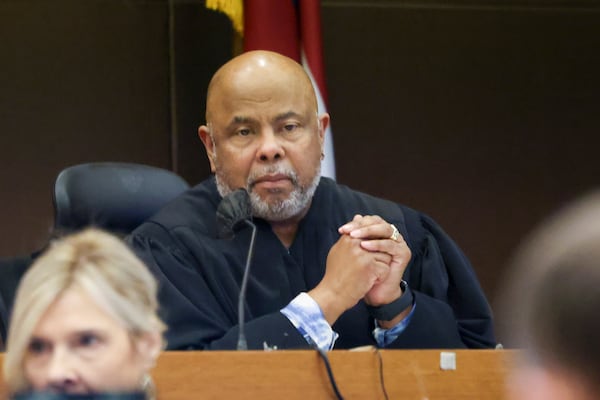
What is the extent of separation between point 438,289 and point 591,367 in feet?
5.91

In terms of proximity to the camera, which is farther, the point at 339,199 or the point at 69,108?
the point at 69,108

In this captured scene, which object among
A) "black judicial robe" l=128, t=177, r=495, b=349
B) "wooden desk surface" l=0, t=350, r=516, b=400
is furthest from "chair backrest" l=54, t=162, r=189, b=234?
"wooden desk surface" l=0, t=350, r=516, b=400

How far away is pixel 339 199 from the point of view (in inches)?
109

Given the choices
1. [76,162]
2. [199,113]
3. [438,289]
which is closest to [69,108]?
[76,162]

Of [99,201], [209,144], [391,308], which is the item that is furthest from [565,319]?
[99,201]

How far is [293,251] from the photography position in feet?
8.63

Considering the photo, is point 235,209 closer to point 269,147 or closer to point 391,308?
point 269,147

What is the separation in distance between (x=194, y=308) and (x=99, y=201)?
2.13 feet

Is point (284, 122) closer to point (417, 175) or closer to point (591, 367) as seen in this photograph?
point (591, 367)

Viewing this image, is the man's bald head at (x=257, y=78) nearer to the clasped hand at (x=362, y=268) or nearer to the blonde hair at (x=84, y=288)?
the clasped hand at (x=362, y=268)

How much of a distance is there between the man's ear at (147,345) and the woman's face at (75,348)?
25 mm

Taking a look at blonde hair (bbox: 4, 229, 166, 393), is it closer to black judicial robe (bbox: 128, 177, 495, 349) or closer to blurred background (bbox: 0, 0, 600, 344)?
black judicial robe (bbox: 128, 177, 495, 349)

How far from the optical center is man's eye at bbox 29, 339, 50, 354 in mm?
1270

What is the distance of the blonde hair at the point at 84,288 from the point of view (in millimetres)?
1265
